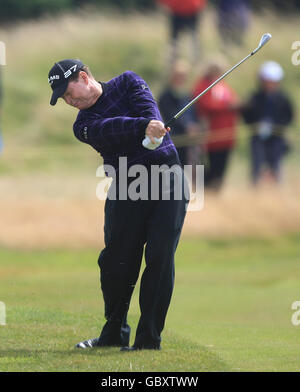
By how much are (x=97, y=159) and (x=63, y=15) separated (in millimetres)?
9225

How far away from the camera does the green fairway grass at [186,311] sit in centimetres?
627

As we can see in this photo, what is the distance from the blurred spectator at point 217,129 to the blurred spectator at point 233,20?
1013cm

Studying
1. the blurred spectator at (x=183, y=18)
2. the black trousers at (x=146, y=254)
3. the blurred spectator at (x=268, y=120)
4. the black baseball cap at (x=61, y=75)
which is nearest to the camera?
the black baseball cap at (x=61, y=75)

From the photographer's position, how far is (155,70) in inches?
981

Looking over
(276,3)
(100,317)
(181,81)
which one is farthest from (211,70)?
(276,3)

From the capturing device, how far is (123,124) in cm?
629

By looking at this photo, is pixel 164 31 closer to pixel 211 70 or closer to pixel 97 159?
pixel 97 159

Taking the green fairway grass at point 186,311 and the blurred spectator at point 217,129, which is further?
the blurred spectator at point 217,129

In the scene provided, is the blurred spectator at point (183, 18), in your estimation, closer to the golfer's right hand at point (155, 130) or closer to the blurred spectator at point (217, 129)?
the blurred spectator at point (217, 129)

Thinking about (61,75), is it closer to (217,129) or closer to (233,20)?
(217,129)

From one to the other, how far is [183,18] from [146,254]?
50.0 ft

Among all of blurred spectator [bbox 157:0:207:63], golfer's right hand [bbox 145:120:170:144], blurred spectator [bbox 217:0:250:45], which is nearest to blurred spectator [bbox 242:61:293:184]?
blurred spectator [bbox 157:0:207:63]

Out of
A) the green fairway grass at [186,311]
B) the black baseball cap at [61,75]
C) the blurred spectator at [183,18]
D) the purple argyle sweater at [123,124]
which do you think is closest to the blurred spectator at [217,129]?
the green fairway grass at [186,311]

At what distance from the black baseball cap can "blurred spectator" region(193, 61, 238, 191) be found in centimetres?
838
